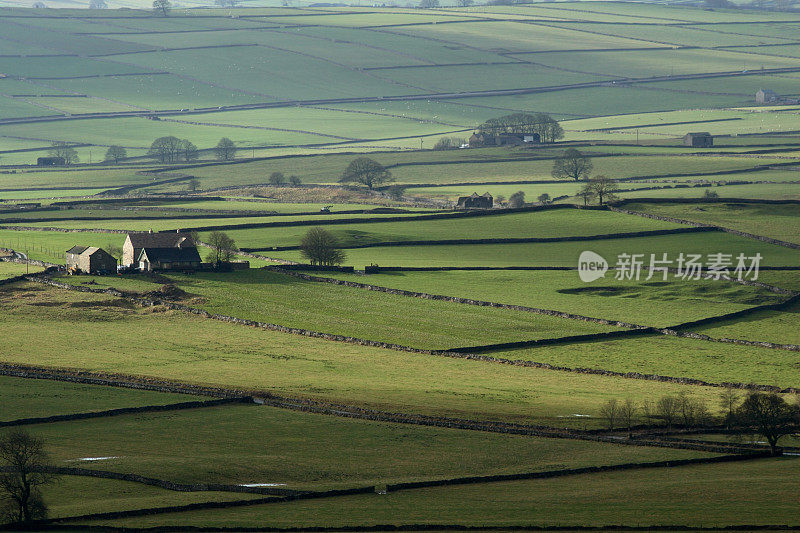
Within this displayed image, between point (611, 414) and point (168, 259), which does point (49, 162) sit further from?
point (611, 414)

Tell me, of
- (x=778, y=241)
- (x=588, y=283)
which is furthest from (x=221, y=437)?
(x=778, y=241)

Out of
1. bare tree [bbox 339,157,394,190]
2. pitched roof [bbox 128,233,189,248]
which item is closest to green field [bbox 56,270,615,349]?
pitched roof [bbox 128,233,189,248]

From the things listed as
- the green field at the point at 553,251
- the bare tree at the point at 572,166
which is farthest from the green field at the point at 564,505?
the bare tree at the point at 572,166

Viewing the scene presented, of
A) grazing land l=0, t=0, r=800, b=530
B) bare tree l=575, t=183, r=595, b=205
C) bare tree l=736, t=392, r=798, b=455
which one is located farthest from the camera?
bare tree l=575, t=183, r=595, b=205

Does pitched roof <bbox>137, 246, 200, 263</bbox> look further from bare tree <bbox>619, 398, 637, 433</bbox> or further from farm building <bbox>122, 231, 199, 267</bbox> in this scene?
bare tree <bbox>619, 398, 637, 433</bbox>

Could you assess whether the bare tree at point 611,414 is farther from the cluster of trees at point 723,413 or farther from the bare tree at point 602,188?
the bare tree at point 602,188

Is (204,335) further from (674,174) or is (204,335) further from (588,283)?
(674,174)

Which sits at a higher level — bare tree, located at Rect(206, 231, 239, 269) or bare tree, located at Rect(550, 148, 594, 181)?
bare tree, located at Rect(550, 148, 594, 181)
